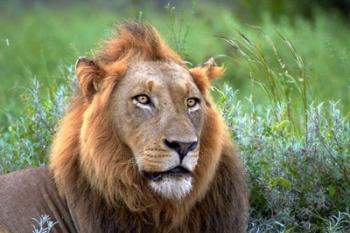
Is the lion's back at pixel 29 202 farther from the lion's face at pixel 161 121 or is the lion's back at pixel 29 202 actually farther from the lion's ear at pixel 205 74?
the lion's ear at pixel 205 74

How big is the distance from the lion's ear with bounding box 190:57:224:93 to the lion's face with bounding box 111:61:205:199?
0.07 meters

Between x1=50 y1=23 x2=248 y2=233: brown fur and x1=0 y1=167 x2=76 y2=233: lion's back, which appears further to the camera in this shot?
x1=0 y1=167 x2=76 y2=233: lion's back

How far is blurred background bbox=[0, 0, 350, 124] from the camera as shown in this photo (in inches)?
431

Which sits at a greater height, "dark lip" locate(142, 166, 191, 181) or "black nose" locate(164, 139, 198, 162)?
"black nose" locate(164, 139, 198, 162)

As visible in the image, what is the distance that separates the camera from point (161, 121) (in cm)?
552

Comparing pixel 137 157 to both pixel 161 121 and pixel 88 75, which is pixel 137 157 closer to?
pixel 161 121

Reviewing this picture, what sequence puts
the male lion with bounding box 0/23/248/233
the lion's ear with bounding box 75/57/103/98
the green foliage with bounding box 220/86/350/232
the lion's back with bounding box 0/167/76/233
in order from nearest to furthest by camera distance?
the male lion with bounding box 0/23/248/233
the lion's ear with bounding box 75/57/103/98
the lion's back with bounding box 0/167/76/233
the green foliage with bounding box 220/86/350/232

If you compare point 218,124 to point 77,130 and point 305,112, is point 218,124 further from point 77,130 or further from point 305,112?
point 305,112

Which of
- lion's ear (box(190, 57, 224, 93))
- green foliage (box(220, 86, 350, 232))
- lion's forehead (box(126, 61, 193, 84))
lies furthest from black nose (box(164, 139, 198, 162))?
green foliage (box(220, 86, 350, 232))

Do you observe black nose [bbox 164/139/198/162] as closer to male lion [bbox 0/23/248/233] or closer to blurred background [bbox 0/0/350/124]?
male lion [bbox 0/23/248/233]

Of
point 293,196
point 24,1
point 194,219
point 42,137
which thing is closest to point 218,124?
point 194,219

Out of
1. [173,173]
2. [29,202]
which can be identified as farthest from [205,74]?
[29,202]

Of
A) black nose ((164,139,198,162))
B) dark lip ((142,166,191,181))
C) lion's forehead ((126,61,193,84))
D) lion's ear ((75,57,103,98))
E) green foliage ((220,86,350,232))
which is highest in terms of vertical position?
lion's ear ((75,57,103,98))

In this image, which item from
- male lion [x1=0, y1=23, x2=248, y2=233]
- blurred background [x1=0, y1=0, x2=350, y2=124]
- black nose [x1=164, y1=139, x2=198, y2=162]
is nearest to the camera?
black nose [x1=164, y1=139, x2=198, y2=162]
